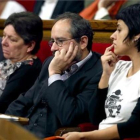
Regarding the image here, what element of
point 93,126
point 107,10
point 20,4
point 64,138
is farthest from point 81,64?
point 20,4

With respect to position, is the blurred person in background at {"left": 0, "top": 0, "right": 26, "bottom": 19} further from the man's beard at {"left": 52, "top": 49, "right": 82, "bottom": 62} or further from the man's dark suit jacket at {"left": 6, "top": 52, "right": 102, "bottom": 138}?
the man's beard at {"left": 52, "top": 49, "right": 82, "bottom": 62}

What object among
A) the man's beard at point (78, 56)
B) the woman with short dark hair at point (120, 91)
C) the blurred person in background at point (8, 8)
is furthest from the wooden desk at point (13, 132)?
the blurred person in background at point (8, 8)

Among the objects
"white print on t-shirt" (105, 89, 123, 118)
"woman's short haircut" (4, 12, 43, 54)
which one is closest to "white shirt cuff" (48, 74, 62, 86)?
"white print on t-shirt" (105, 89, 123, 118)

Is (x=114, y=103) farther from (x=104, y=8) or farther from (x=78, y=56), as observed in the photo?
(x=104, y=8)

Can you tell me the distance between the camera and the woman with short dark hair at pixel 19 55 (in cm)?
252

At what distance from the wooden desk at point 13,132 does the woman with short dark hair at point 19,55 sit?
107cm

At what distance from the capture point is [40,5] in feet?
12.4

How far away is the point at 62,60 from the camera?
85.1 inches

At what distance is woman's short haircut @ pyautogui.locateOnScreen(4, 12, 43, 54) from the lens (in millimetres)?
2570

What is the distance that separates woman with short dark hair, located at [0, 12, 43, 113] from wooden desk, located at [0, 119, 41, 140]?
3.51ft

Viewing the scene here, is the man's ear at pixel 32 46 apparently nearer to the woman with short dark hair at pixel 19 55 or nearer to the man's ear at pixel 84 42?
the woman with short dark hair at pixel 19 55

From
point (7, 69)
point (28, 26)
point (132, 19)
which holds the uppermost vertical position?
point (132, 19)

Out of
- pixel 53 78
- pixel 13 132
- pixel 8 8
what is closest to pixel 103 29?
pixel 53 78

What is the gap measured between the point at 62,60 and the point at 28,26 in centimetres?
48
